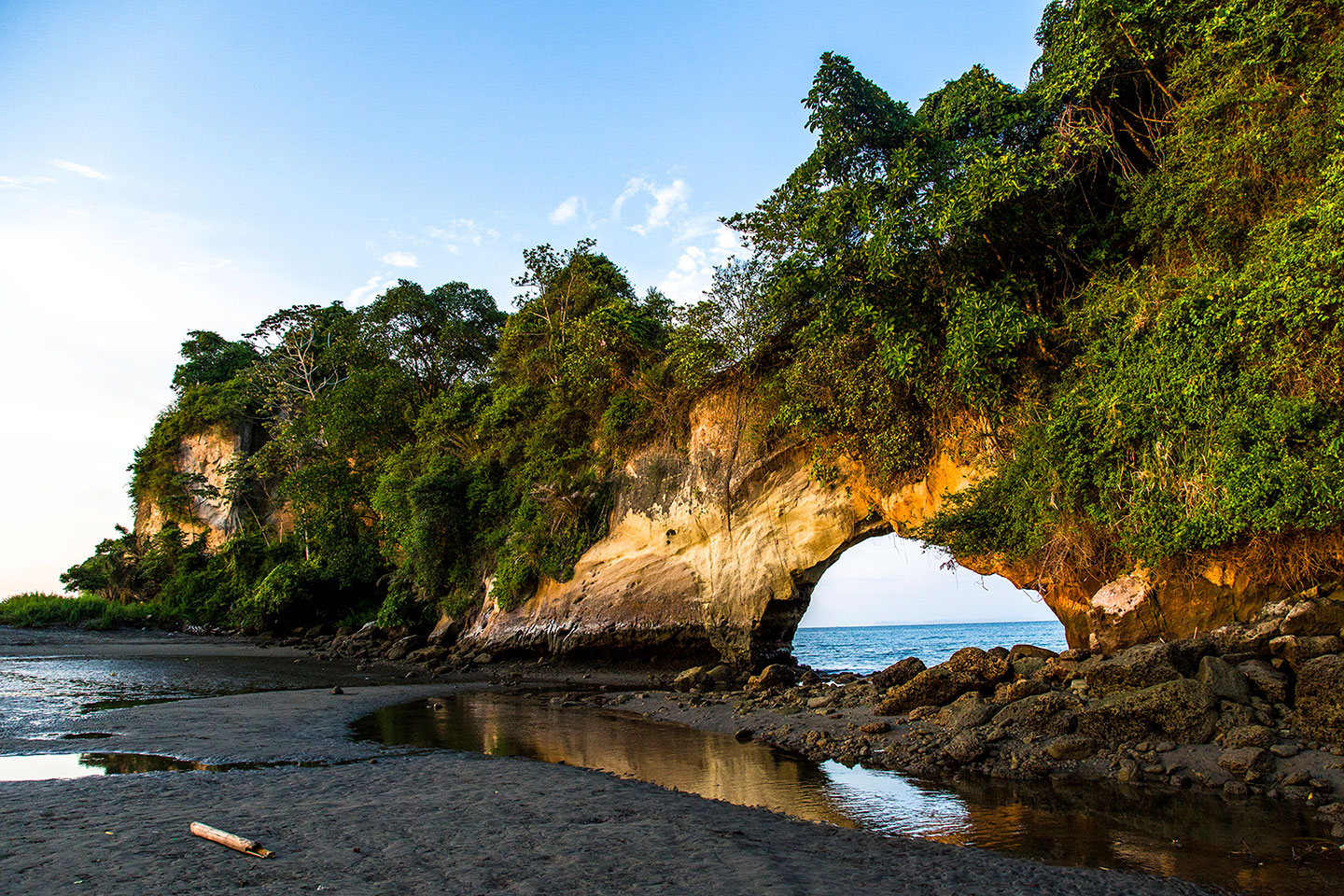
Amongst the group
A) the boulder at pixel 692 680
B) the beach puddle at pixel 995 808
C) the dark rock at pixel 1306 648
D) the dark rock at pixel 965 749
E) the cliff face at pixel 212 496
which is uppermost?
the cliff face at pixel 212 496

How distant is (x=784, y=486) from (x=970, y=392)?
5.45 m

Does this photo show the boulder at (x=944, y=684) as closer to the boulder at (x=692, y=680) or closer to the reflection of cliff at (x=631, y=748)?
the reflection of cliff at (x=631, y=748)

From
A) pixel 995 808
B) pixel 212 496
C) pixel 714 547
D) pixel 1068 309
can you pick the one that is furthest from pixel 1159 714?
pixel 212 496

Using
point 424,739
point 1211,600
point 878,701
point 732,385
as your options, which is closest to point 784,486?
point 732,385

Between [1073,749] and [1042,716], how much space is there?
56 centimetres

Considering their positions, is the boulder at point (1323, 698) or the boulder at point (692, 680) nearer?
the boulder at point (1323, 698)

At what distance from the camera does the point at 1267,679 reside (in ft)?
24.0

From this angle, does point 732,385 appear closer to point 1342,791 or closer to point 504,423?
point 504,423

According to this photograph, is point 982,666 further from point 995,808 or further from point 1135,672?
point 995,808

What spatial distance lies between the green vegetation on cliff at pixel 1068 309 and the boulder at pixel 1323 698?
214cm

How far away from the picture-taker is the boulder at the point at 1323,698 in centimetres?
650

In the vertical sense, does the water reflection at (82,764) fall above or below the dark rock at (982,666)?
below

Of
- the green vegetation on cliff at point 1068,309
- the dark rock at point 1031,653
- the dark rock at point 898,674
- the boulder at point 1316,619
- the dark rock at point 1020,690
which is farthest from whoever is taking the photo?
the dark rock at point 898,674

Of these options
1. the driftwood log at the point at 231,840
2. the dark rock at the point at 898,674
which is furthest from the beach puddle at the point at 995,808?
the driftwood log at the point at 231,840
